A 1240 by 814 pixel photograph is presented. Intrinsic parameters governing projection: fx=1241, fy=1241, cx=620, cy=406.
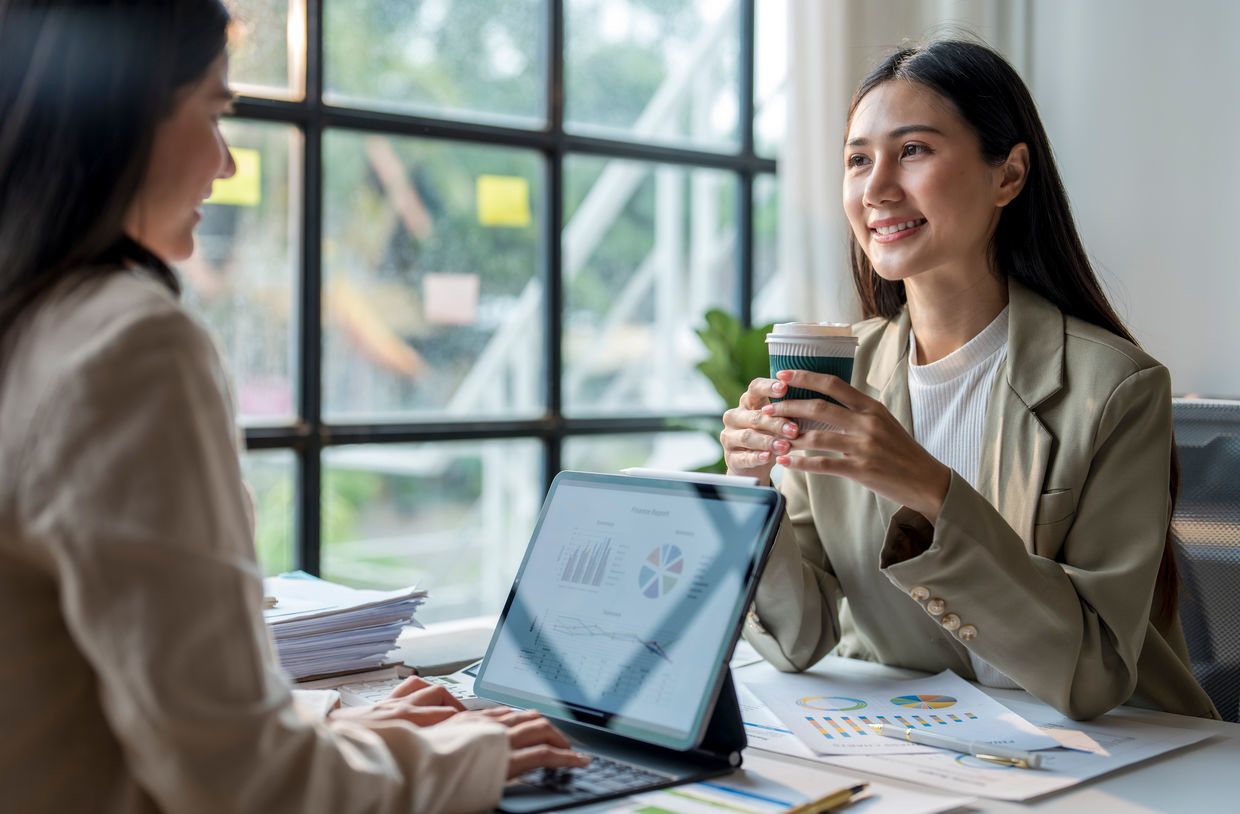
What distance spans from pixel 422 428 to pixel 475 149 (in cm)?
81

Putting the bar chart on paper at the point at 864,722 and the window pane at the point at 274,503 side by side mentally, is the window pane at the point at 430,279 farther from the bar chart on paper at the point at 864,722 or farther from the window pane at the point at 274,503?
the bar chart on paper at the point at 864,722

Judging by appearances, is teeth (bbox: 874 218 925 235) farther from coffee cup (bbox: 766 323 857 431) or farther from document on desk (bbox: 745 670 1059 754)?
document on desk (bbox: 745 670 1059 754)

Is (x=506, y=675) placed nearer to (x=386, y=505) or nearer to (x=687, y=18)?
(x=386, y=505)

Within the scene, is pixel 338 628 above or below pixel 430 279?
below

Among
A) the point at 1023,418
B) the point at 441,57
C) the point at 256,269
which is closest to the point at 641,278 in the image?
the point at 441,57

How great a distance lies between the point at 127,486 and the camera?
0.76 m

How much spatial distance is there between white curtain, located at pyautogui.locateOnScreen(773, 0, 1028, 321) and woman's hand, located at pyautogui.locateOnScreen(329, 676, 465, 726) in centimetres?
259

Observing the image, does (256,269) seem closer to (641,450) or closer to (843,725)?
(641,450)

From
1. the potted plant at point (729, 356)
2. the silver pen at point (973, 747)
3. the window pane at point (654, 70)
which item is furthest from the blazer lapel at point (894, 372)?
the window pane at point (654, 70)

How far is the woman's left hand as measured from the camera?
51.5 inches

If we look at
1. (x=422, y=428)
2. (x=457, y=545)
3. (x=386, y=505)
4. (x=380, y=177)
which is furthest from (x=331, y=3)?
(x=457, y=545)

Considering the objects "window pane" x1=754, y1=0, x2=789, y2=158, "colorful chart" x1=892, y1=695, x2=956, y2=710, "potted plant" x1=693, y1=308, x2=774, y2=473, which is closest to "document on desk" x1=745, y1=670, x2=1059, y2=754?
"colorful chart" x1=892, y1=695, x2=956, y2=710

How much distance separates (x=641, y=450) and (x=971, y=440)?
2282 mm

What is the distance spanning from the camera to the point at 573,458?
12.3ft
